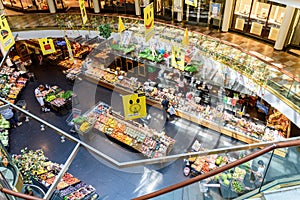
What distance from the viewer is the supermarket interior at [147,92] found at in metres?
10.3

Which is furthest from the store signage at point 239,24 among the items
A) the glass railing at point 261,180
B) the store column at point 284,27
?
the glass railing at point 261,180

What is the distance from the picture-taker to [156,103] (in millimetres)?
13609

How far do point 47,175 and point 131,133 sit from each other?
3729mm

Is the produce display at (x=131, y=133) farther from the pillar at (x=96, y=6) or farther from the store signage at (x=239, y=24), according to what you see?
the pillar at (x=96, y=6)

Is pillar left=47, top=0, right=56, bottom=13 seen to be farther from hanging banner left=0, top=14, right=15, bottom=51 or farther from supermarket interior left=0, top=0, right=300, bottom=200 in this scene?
hanging banner left=0, top=14, right=15, bottom=51

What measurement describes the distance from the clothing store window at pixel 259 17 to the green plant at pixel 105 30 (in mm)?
7184

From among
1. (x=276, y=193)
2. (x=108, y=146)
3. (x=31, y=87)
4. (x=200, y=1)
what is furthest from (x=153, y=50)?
(x=276, y=193)

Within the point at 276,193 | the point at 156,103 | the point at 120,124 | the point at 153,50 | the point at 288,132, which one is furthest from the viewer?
the point at 153,50

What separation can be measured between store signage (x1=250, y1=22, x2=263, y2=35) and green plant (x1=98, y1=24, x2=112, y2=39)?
806 cm

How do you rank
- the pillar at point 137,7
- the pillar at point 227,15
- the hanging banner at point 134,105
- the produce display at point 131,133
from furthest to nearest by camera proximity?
1. the pillar at point 137,7
2. the pillar at point 227,15
3. the produce display at point 131,133
4. the hanging banner at point 134,105

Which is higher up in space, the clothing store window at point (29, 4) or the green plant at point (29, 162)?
the clothing store window at point (29, 4)

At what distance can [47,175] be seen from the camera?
10.2 metres

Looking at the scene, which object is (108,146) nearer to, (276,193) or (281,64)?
(281,64)

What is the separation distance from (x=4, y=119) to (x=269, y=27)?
14.0 m
